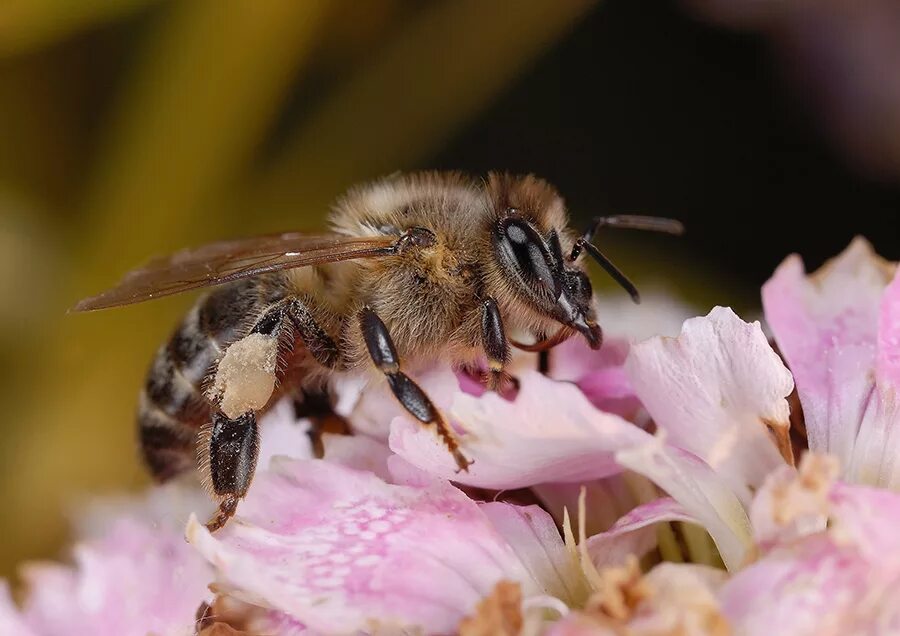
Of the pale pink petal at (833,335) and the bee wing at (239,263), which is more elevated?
the bee wing at (239,263)

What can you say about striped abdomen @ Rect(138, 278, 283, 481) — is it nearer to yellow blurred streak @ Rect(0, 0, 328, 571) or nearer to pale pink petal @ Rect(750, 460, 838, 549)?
pale pink petal @ Rect(750, 460, 838, 549)

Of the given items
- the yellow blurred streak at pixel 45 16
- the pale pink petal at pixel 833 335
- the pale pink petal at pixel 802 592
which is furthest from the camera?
the yellow blurred streak at pixel 45 16

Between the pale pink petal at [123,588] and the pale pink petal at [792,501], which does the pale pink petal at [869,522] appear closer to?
the pale pink petal at [792,501]

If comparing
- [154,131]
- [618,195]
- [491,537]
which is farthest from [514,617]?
[618,195]

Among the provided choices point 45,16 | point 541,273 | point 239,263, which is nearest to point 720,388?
point 541,273

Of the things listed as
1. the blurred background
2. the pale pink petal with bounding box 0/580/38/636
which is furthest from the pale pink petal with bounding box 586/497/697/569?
the blurred background

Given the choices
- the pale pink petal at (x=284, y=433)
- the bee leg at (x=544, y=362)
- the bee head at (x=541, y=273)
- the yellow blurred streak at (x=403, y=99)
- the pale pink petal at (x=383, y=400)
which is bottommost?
the pale pink petal at (x=284, y=433)

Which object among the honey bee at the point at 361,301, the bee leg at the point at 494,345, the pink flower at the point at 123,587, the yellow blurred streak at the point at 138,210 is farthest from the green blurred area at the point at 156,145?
the bee leg at the point at 494,345
